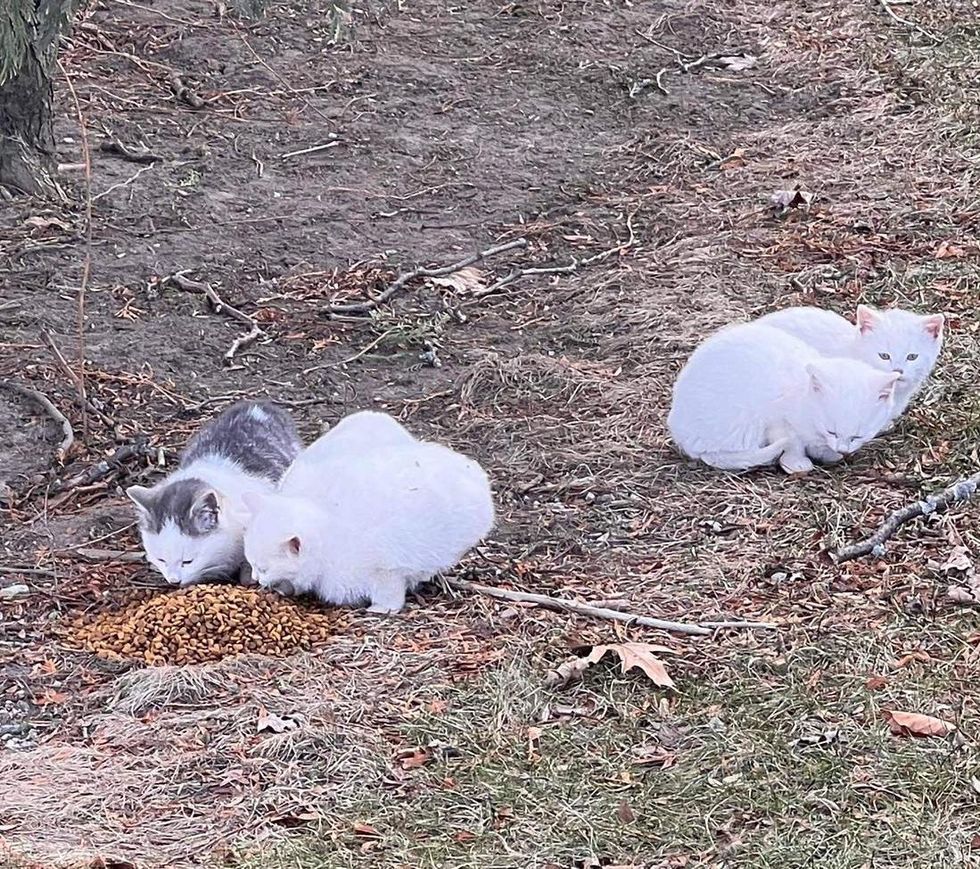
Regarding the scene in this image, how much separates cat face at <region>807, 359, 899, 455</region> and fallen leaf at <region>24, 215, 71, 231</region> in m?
4.27

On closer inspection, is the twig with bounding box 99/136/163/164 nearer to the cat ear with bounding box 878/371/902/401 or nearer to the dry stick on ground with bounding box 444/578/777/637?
the dry stick on ground with bounding box 444/578/777/637

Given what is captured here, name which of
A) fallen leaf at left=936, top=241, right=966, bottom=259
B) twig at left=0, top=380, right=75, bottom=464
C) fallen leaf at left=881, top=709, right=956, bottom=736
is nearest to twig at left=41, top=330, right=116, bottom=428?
twig at left=0, top=380, right=75, bottom=464

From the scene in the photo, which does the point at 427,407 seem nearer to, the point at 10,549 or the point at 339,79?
the point at 10,549

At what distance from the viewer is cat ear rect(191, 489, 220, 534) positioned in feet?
16.4

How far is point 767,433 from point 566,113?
176 inches

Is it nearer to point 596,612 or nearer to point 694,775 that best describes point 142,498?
point 596,612

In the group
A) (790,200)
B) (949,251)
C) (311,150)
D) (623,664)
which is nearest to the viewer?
(623,664)

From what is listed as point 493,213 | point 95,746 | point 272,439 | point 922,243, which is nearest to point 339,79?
point 493,213

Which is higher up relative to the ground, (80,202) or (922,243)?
(922,243)

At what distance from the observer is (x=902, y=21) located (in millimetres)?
10188

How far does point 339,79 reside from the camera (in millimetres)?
9938

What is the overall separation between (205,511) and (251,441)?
587 mm

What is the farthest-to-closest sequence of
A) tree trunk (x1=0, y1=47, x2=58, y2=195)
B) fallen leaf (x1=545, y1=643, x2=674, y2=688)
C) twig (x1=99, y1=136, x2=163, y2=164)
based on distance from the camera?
1. twig (x1=99, y1=136, x2=163, y2=164)
2. tree trunk (x1=0, y1=47, x2=58, y2=195)
3. fallen leaf (x1=545, y1=643, x2=674, y2=688)

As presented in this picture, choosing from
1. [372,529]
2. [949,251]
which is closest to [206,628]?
[372,529]
